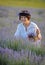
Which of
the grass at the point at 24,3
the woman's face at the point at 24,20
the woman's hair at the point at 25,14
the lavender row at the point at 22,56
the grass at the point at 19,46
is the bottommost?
the lavender row at the point at 22,56

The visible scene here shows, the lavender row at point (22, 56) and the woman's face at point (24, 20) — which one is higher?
the woman's face at point (24, 20)

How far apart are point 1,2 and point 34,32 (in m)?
0.42

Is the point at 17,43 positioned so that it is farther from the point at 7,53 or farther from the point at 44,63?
the point at 44,63

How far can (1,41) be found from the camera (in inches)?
84.0

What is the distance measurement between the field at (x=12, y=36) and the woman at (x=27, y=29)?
0.03 m

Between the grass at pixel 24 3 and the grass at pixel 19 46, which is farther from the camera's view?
the grass at pixel 24 3

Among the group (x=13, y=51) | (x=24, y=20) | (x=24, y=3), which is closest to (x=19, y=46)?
(x=13, y=51)

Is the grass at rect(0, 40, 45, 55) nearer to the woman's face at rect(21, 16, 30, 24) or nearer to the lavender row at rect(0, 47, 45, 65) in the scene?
the lavender row at rect(0, 47, 45, 65)

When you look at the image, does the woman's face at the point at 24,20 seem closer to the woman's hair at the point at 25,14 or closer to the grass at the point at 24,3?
the woman's hair at the point at 25,14

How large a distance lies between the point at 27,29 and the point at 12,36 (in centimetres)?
15

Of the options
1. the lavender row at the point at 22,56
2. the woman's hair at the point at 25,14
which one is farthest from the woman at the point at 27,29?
the lavender row at the point at 22,56

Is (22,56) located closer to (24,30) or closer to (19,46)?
(19,46)

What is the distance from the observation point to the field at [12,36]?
2049 mm

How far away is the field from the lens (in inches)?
80.7
